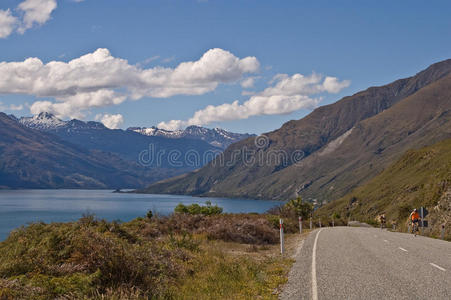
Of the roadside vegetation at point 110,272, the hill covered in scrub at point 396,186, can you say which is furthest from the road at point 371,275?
the hill covered in scrub at point 396,186

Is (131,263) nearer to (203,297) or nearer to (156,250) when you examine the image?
(203,297)

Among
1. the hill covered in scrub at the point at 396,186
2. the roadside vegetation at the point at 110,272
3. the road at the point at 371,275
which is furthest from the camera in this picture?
the hill covered in scrub at the point at 396,186

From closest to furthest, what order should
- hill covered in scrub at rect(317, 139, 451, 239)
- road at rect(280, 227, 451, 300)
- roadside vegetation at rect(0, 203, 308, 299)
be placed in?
roadside vegetation at rect(0, 203, 308, 299), road at rect(280, 227, 451, 300), hill covered in scrub at rect(317, 139, 451, 239)

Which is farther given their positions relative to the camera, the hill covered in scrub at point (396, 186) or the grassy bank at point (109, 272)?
the hill covered in scrub at point (396, 186)

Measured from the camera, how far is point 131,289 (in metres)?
8.97

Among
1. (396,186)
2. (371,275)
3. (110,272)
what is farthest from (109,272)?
(396,186)

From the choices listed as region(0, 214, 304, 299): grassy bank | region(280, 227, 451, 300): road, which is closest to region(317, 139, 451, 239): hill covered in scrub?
region(280, 227, 451, 300): road

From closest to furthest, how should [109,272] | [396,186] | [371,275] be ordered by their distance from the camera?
[109,272], [371,275], [396,186]

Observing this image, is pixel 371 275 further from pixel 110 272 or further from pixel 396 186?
pixel 396 186

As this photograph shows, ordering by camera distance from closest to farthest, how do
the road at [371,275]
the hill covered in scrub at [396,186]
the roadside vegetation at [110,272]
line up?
the roadside vegetation at [110,272], the road at [371,275], the hill covered in scrub at [396,186]

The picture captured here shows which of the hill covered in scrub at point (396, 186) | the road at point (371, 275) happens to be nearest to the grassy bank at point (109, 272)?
the road at point (371, 275)

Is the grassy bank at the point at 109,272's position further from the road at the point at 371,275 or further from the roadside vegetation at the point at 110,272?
the road at the point at 371,275

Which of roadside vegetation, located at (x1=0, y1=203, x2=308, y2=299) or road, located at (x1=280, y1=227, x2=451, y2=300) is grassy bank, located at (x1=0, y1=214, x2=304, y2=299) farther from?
road, located at (x1=280, y1=227, x2=451, y2=300)

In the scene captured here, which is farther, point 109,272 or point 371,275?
point 371,275
